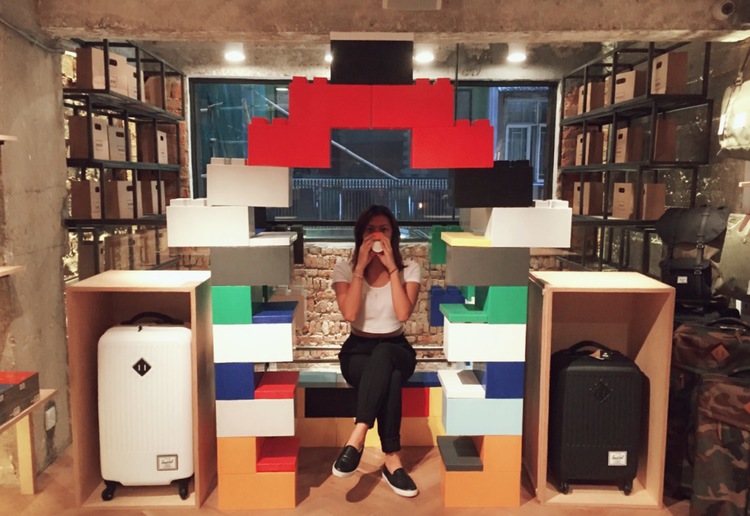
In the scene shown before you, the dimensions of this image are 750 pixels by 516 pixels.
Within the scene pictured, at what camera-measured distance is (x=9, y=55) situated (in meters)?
2.57

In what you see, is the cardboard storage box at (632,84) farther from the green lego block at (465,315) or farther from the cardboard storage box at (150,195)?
the cardboard storage box at (150,195)

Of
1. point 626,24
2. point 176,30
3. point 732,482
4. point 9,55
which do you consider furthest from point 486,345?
point 9,55

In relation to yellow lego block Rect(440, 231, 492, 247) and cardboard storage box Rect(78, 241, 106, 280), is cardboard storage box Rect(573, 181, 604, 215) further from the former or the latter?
cardboard storage box Rect(78, 241, 106, 280)

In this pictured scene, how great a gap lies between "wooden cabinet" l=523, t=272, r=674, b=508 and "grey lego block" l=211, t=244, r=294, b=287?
42.4 inches

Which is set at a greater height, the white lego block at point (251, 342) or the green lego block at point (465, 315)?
the green lego block at point (465, 315)

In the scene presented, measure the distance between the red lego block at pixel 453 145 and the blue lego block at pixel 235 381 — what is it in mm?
1085

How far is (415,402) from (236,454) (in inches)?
39.2

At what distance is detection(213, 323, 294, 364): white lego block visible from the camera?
2.45 metres

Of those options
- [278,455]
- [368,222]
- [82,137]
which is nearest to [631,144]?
[368,222]

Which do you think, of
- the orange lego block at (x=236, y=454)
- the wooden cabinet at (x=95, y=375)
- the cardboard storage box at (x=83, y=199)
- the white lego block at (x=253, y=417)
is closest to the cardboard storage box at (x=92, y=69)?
the cardboard storage box at (x=83, y=199)

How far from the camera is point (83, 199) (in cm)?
348

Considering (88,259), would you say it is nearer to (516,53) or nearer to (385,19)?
(385,19)

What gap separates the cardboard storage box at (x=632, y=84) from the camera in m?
3.87

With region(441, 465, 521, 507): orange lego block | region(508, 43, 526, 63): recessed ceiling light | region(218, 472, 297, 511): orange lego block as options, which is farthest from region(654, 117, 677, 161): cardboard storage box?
region(218, 472, 297, 511): orange lego block
